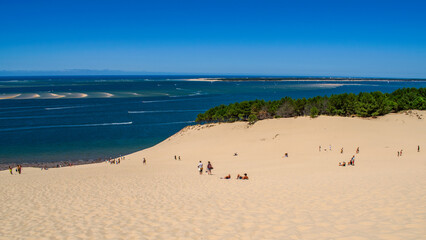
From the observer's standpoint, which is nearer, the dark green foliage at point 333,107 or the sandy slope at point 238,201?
the sandy slope at point 238,201

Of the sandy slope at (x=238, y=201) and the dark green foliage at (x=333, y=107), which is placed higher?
the dark green foliage at (x=333, y=107)

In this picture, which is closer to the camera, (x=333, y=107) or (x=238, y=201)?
(x=238, y=201)

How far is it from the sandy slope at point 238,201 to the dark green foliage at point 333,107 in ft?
41.2

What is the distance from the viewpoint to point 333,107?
42.7 m

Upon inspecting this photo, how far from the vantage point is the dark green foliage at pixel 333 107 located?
40.5 meters

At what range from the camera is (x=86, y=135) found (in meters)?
47.7

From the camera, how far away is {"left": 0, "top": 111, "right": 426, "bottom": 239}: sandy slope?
907 centimetres

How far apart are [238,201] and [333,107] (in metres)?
34.2

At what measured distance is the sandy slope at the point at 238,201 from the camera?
357 inches

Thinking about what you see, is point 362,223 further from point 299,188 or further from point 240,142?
point 240,142

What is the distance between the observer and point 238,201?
41.9 ft

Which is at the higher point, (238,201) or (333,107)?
(333,107)

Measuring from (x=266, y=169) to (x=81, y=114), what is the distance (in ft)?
189

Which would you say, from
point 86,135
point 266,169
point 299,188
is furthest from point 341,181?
point 86,135
